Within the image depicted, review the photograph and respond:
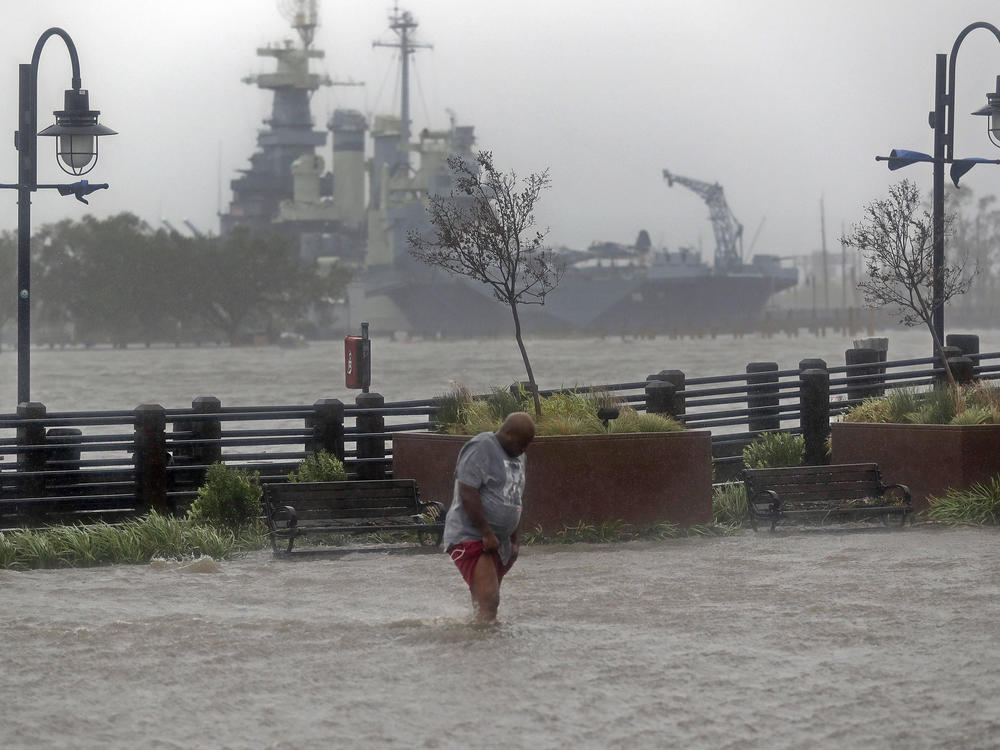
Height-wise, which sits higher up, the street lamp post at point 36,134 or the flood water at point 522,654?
the street lamp post at point 36,134

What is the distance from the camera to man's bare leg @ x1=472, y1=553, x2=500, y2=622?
827 cm

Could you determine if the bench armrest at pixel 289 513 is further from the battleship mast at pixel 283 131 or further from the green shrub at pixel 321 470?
the battleship mast at pixel 283 131

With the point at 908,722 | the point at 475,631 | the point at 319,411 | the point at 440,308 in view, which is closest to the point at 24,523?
the point at 319,411

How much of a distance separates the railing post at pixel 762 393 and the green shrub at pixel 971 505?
4389mm

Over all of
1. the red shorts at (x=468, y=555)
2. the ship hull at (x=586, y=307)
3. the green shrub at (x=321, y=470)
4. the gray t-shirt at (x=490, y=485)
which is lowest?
the red shorts at (x=468, y=555)

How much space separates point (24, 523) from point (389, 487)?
3665 millimetres

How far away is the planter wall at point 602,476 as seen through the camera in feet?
41.6

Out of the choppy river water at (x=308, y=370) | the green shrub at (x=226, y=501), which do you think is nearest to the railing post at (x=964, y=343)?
the green shrub at (x=226, y=501)

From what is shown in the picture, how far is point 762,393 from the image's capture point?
62.4ft

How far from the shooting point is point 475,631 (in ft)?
27.7

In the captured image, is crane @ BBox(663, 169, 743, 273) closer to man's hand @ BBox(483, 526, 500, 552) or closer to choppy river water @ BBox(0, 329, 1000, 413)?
choppy river water @ BBox(0, 329, 1000, 413)

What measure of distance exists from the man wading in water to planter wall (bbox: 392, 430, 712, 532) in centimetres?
422

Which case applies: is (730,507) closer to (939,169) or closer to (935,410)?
(935,410)

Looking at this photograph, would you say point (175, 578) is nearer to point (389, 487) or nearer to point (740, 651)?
point (389, 487)
